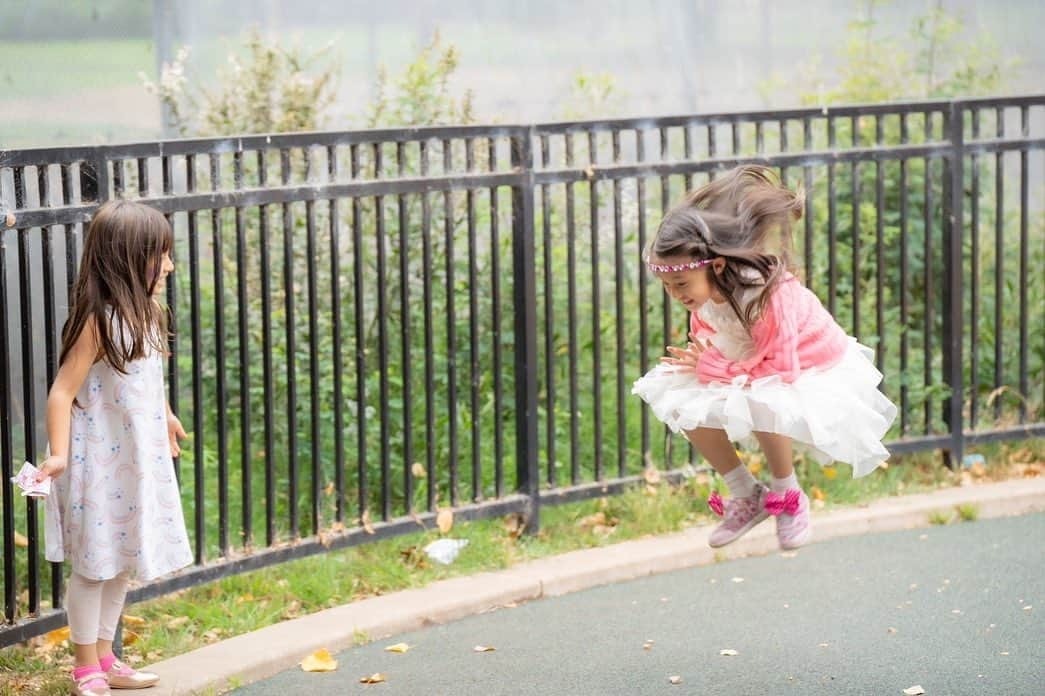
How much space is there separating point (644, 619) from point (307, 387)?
6.19 ft

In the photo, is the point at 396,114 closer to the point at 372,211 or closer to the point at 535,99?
the point at 372,211

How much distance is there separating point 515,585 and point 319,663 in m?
1.03

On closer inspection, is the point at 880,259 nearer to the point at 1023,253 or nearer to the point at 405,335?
the point at 1023,253

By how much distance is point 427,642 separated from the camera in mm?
5578

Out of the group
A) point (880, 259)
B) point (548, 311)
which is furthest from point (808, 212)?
point (548, 311)

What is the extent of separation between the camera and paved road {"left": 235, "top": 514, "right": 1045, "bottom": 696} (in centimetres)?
504

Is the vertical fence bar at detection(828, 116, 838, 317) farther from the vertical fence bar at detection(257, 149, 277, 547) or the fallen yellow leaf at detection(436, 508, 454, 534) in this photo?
the vertical fence bar at detection(257, 149, 277, 547)

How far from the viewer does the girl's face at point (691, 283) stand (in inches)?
189

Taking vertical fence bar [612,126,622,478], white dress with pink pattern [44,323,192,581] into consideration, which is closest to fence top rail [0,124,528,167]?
vertical fence bar [612,126,622,478]

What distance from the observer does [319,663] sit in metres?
5.29

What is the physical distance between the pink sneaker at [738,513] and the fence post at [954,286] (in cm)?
286

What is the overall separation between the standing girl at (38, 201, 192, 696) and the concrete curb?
1.56 ft

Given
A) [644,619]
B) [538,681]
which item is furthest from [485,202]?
[538,681]

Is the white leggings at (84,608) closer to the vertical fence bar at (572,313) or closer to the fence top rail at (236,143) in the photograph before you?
the fence top rail at (236,143)
